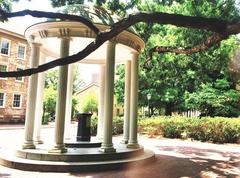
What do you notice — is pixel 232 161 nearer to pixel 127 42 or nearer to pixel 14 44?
pixel 127 42

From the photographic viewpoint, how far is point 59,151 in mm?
10312

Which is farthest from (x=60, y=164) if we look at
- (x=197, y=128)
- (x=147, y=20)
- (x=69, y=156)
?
(x=197, y=128)

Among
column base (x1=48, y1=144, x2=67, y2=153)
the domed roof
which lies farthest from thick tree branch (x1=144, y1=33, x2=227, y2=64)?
column base (x1=48, y1=144, x2=67, y2=153)

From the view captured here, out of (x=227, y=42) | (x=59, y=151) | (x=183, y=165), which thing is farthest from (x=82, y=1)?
(x=227, y=42)

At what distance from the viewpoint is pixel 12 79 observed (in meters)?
38.4

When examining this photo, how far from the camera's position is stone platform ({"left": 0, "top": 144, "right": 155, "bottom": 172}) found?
9.59 metres

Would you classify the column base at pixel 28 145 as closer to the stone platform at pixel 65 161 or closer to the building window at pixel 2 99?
the stone platform at pixel 65 161

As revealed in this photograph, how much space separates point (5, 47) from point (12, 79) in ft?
14.3

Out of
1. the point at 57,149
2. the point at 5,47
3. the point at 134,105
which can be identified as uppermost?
the point at 5,47

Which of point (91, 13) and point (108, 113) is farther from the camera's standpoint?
point (91, 13)

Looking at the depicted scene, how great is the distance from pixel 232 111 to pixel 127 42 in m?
19.3

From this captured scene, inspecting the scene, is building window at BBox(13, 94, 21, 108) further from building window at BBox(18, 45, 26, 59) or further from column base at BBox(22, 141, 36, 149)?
column base at BBox(22, 141, 36, 149)

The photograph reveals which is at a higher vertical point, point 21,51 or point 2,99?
point 21,51

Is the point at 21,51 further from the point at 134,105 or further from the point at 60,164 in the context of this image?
the point at 60,164
